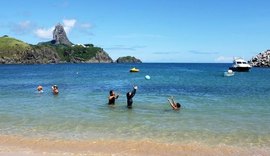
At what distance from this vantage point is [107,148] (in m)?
18.7

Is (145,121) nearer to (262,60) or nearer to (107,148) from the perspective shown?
(107,148)

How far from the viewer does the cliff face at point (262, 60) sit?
161m

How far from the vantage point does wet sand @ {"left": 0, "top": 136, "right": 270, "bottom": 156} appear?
58.0 feet

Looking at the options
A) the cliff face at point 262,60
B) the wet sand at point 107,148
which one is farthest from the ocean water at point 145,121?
the cliff face at point 262,60

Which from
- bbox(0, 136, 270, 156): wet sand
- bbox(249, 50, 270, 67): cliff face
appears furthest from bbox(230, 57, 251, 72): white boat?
bbox(0, 136, 270, 156): wet sand

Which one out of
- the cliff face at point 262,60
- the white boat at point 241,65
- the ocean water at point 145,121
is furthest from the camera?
the cliff face at point 262,60

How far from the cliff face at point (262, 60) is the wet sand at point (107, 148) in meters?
148

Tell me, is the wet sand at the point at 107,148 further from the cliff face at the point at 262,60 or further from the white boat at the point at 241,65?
the cliff face at the point at 262,60

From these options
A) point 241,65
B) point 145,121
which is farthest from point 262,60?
point 145,121

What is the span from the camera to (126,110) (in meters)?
31.5

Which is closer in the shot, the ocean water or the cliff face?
the ocean water

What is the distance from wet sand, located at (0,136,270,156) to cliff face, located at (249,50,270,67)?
→ 486 feet

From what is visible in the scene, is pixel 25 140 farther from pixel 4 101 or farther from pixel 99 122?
pixel 4 101

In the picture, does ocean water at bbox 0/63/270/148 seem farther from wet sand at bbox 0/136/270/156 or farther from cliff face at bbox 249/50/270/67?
cliff face at bbox 249/50/270/67
